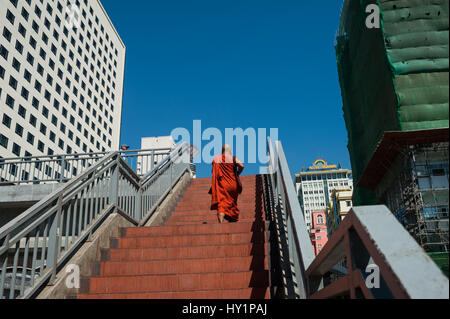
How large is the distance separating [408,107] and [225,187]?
227 inches

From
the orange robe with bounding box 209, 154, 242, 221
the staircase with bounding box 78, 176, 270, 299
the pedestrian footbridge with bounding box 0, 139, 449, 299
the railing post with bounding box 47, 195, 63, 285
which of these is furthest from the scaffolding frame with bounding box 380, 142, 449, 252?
the railing post with bounding box 47, 195, 63, 285

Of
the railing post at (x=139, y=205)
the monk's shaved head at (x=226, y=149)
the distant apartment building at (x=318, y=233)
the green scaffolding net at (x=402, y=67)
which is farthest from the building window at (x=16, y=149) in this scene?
the distant apartment building at (x=318, y=233)

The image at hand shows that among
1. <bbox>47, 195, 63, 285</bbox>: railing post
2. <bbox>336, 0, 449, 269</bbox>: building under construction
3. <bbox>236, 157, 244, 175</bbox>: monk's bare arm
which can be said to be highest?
<bbox>336, 0, 449, 269</bbox>: building under construction

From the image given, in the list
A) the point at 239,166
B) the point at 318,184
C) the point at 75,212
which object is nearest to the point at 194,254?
the point at 75,212

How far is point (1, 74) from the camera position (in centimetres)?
4556

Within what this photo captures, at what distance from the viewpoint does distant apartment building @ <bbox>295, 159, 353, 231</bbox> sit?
154 m

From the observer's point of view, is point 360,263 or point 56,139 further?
point 56,139

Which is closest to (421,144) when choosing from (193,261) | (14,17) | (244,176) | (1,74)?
(244,176)

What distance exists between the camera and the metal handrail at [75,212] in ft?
13.7

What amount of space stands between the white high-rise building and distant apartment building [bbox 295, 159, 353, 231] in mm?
92909

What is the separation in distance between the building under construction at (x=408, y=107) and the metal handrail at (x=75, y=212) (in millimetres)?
5699

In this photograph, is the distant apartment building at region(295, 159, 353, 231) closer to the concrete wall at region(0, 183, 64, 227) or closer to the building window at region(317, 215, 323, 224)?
the building window at region(317, 215, 323, 224)

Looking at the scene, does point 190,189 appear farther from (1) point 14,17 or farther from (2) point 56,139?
(2) point 56,139

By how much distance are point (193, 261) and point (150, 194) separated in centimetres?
335
